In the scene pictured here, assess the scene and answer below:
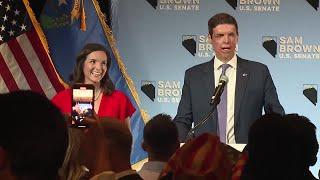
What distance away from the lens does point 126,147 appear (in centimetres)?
249

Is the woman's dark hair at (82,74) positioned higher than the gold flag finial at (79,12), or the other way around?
the gold flag finial at (79,12)

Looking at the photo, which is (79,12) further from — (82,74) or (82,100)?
(82,100)

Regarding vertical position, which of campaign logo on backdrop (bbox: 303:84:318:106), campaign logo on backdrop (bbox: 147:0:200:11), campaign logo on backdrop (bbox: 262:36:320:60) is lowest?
campaign logo on backdrop (bbox: 303:84:318:106)

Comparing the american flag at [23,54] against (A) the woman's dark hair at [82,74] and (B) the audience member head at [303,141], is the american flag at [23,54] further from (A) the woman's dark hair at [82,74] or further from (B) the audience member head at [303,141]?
(B) the audience member head at [303,141]

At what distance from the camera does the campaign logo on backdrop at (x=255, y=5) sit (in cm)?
600

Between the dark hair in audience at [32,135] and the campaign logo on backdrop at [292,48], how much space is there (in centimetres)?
465

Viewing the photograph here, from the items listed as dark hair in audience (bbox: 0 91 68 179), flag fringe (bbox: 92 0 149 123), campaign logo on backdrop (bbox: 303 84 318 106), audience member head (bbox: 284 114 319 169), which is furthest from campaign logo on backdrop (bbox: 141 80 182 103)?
dark hair in audience (bbox: 0 91 68 179)

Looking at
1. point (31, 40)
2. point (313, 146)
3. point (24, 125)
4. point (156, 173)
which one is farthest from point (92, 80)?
point (24, 125)

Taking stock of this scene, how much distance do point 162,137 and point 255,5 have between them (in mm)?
3133

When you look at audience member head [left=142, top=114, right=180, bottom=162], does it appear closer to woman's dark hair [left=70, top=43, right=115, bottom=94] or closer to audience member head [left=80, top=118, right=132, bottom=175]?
audience member head [left=80, top=118, right=132, bottom=175]

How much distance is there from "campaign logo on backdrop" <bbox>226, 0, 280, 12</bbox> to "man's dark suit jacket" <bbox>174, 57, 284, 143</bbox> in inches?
65.3

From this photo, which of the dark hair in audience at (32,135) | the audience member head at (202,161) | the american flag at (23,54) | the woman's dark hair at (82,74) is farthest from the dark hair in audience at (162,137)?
the american flag at (23,54)

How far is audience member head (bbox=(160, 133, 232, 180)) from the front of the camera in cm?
175

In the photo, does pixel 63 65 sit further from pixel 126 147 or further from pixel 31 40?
pixel 126 147
